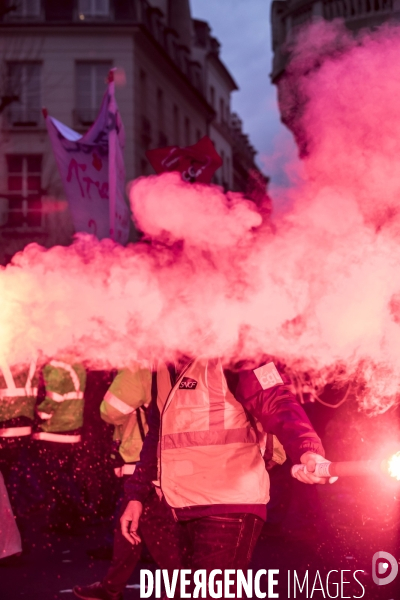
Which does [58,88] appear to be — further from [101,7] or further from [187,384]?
[187,384]

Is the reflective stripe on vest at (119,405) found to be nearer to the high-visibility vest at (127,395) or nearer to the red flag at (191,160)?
the high-visibility vest at (127,395)

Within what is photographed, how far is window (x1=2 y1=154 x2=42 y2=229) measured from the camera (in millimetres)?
26969

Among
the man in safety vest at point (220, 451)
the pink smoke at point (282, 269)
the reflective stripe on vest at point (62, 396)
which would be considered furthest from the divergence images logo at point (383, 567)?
the reflective stripe on vest at point (62, 396)

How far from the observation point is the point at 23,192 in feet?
88.6

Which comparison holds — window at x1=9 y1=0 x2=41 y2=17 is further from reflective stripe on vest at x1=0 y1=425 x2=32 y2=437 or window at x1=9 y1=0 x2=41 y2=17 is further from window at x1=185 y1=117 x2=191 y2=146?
reflective stripe on vest at x1=0 y1=425 x2=32 y2=437

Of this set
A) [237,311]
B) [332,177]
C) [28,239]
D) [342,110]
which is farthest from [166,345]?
[28,239]

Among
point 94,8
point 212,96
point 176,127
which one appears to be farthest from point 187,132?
point 94,8

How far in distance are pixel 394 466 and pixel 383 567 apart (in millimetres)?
3542

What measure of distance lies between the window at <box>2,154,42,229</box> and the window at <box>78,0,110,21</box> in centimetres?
576

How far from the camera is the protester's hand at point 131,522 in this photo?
3836 mm

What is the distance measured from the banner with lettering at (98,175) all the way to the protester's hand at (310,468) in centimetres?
749

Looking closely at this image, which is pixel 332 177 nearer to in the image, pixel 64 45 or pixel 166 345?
pixel 166 345

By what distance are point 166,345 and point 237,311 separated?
387 millimetres

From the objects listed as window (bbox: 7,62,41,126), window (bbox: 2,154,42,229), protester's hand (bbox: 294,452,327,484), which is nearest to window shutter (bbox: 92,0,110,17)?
window (bbox: 7,62,41,126)
